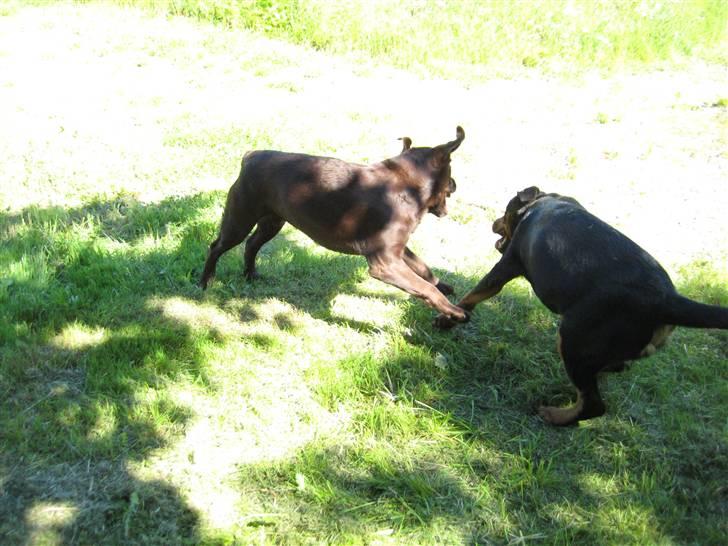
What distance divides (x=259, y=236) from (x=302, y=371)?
1418 mm

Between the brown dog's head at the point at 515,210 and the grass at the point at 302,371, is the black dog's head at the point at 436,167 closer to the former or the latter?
the brown dog's head at the point at 515,210

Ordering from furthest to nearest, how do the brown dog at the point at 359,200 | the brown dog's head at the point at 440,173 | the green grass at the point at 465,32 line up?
1. the green grass at the point at 465,32
2. the brown dog's head at the point at 440,173
3. the brown dog at the point at 359,200

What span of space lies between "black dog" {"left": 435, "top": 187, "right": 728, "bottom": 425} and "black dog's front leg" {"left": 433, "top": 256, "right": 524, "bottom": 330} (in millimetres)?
140

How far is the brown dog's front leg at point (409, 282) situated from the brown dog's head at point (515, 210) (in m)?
0.75

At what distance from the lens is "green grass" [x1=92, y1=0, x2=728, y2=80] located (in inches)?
Answer: 440

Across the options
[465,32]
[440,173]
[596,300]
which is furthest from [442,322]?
[465,32]

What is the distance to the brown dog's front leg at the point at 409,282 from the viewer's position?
4797 mm

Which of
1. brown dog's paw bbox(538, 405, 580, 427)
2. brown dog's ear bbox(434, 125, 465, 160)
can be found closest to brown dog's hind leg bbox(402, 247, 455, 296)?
brown dog's ear bbox(434, 125, 465, 160)

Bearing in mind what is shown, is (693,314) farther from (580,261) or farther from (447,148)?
(447,148)

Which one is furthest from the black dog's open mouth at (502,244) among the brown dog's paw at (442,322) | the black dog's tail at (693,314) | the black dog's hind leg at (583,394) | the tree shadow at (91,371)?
the tree shadow at (91,371)

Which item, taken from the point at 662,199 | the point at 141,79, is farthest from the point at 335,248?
the point at 141,79

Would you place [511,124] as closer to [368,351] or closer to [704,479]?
[368,351]

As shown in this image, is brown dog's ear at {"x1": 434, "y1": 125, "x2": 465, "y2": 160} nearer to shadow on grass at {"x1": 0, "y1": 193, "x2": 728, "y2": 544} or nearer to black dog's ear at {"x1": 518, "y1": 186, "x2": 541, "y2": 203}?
black dog's ear at {"x1": 518, "y1": 186, "x2": 541, "y2": 203}

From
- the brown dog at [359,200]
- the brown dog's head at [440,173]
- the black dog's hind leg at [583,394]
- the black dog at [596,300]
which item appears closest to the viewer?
the black dog at [596,300]
